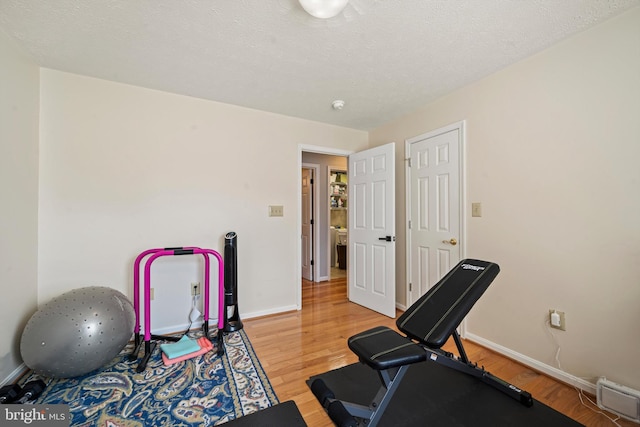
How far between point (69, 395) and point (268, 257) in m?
1.80

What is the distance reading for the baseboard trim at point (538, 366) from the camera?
5.49 ft

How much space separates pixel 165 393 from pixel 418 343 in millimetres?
1617

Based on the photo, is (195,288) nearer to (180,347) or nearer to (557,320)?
(180,347)

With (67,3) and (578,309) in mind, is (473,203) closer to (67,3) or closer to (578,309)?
(578,309)

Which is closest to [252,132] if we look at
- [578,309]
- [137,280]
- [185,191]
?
[185,191]

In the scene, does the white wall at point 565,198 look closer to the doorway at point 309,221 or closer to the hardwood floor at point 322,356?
the hardwood floor at point 322,356

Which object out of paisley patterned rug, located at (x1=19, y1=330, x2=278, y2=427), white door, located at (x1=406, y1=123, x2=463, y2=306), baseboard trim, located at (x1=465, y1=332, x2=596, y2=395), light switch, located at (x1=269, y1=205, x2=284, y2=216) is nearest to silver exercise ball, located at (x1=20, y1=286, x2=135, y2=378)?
paisley patterned rug, located at (x1=19, y1=330, x2=278, y2=427)

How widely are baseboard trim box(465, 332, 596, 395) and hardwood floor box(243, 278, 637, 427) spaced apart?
0.04 m

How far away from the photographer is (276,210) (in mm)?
3031

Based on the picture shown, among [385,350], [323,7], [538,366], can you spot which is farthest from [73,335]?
[538,366]

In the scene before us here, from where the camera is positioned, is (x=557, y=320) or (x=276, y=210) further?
(x=276, y=210)

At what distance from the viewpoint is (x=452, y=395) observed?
5.38 ft

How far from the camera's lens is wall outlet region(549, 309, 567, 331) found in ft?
5.88

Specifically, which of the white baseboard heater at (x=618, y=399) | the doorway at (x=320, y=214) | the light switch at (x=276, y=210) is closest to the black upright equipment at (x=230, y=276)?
the light switch at (x=276, y=210)
